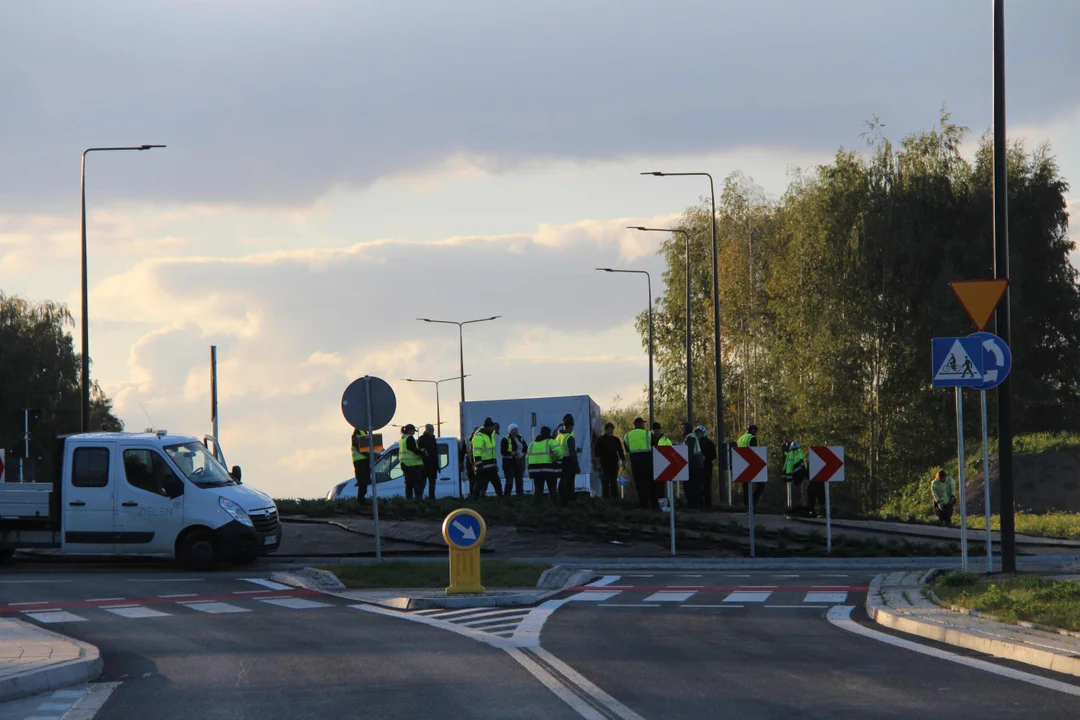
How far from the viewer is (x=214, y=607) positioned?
17.4 m

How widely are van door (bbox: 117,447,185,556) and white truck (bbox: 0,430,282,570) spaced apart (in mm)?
15

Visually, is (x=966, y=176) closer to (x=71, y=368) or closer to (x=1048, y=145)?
(x=1048, y=145)

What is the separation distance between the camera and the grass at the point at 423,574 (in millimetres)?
19484

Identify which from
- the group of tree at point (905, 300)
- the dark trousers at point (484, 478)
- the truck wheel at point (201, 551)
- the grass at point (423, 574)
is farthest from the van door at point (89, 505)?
the group of tree at point (905, 300)

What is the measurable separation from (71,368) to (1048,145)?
48415 millimetres

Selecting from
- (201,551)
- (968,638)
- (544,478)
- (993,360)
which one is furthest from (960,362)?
(544,478)

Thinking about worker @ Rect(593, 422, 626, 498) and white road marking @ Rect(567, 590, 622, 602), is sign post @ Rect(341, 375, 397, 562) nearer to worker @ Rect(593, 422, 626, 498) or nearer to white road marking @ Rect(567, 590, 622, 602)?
white road marking @ Rect(567, 590, 622, 602)

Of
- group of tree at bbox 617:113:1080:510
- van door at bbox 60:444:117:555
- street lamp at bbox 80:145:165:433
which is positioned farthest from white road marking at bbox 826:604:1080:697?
group of tree at bbox 617:113:1080:510

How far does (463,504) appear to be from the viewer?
2958cm

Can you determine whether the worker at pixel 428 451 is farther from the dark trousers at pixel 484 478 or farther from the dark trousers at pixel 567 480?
the dark trousers at pixel 567 480

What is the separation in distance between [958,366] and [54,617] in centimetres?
1035

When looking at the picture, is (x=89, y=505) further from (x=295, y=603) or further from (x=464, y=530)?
(x=464, y=530)

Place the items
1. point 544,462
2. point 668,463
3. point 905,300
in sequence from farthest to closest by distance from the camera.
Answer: point 905,300 < point 544,462 < point 668,463

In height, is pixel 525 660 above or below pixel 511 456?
below
